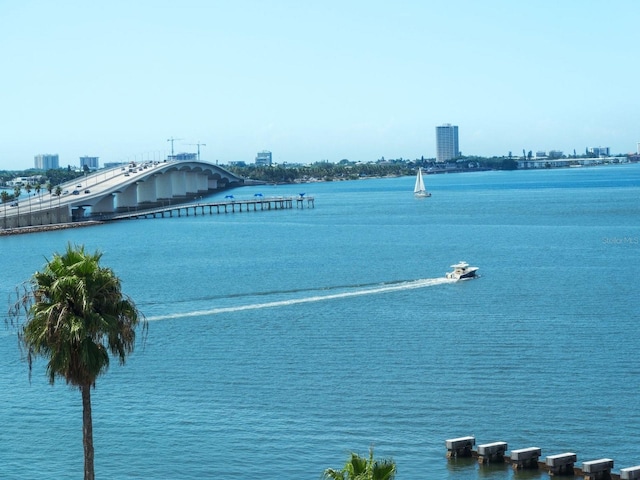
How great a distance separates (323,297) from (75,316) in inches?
1554

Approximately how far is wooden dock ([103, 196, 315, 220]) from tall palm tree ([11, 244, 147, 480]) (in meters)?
108

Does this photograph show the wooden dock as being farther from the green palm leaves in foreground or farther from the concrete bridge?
the green palm leaves in foreground

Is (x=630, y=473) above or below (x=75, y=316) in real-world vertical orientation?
below

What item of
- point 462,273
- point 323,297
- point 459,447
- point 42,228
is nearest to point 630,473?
point 459,447

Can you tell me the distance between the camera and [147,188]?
507 feet

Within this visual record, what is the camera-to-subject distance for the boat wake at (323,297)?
5219 centimetres

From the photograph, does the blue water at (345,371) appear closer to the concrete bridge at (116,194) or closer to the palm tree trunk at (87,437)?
the palm tree trunk at (87,437)

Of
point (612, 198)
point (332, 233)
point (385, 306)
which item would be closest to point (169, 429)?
point (385, 306)

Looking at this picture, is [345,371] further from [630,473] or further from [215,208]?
[215,208]

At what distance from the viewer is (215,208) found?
148875 mm

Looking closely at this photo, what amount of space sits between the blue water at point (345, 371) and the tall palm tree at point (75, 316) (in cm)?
1105

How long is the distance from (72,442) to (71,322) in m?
14.8

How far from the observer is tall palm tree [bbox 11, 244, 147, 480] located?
1750 cm

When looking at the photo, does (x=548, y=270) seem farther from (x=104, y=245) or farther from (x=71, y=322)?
(x=71, y=322)
